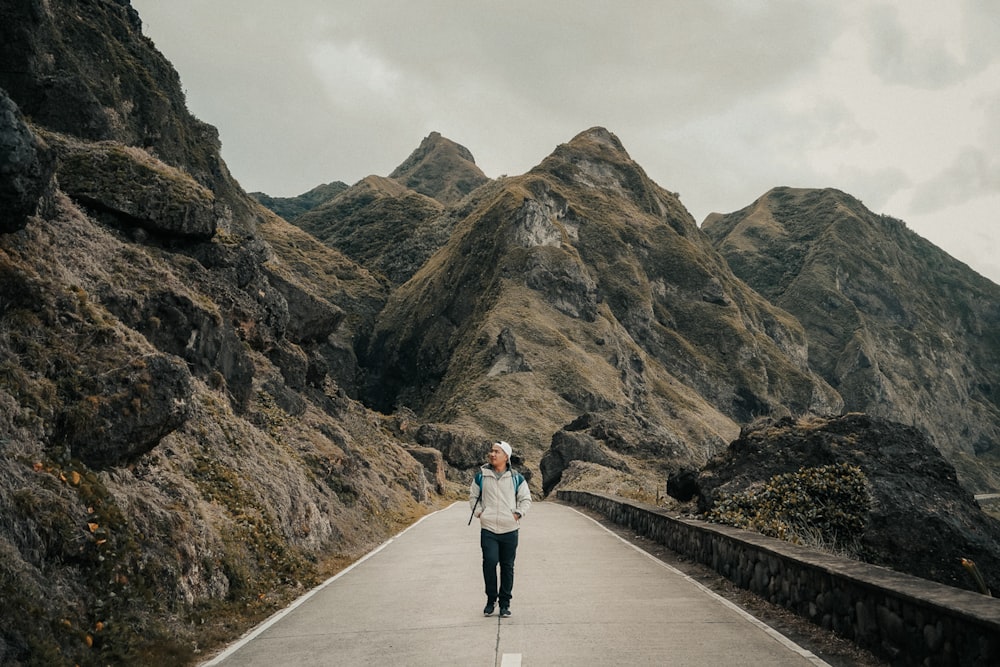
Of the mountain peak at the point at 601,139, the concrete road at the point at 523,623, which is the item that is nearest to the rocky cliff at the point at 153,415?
the concrete road at the point at 523,623

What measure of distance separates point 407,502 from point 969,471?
7098 inches

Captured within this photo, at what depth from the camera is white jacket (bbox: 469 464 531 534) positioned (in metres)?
8.72

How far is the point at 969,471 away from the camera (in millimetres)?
167500

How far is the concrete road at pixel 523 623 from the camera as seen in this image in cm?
690

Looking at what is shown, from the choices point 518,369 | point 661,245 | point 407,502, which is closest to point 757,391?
point 661,245

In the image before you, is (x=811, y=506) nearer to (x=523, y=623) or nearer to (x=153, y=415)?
(x=523, y=623)

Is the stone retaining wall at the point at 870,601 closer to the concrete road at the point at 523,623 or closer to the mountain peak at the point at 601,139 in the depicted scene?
the concrete road at the point at 523,623

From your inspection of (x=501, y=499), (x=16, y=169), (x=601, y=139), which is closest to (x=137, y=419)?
(x=16, y=169)

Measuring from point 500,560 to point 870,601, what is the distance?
4092mm

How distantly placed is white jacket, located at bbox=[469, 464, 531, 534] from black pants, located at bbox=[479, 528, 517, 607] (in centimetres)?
11

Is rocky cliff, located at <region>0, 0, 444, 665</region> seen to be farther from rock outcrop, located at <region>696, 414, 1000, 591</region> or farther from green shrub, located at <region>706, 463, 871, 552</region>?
rock outcrop, located at <region>696, 414, 1000, 591</region>

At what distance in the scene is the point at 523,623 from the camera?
8352 millimetres

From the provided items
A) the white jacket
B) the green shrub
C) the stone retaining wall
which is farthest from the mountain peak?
the white jacket

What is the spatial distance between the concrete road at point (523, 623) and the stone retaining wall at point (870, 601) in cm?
66
